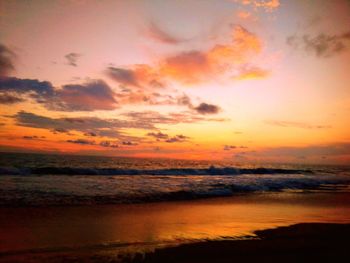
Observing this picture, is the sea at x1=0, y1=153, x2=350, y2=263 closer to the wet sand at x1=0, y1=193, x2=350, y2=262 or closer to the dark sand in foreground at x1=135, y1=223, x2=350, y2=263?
the wet sand at x1=0, y1=193, x2=350, y2=262

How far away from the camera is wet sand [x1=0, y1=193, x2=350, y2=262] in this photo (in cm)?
671

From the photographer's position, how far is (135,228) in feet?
29.5

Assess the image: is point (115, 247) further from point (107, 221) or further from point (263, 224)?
point (263, 224)

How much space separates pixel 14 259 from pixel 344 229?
907 cm

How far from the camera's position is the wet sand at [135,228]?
671 cm

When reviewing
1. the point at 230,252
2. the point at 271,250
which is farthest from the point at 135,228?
the point at 271,250

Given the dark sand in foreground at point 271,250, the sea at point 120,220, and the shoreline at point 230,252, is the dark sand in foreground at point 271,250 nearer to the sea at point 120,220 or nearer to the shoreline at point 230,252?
the shoreline at point 230,252

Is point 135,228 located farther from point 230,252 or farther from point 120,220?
point 230,252

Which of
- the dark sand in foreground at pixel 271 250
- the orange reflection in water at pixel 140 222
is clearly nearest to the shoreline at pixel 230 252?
the dark sand in foreground at pixel 271 250

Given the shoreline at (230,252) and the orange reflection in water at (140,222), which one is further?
the orange reflection in water at (140,222)

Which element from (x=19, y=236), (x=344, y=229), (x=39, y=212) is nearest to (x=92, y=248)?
(x=19, y=236)

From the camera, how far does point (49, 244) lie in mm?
7164

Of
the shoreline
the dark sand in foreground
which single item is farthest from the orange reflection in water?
the dark sand in foreground

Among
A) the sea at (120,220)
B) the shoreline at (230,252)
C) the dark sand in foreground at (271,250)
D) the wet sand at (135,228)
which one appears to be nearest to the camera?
the shoreline at (230,252)
